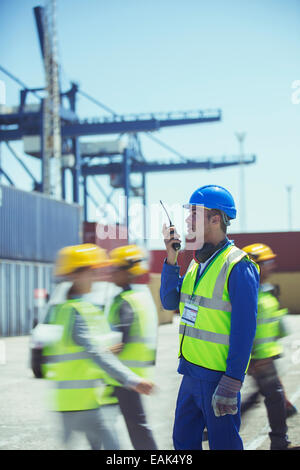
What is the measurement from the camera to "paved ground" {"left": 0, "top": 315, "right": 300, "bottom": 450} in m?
5.29

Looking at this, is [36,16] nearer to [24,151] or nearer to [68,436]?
[24,151]

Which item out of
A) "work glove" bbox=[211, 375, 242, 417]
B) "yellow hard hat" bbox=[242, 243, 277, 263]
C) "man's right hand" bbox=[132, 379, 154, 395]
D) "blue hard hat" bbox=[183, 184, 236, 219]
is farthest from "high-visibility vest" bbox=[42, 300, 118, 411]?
"yellow hard hat" bbox=[242, 243, 277, 263]

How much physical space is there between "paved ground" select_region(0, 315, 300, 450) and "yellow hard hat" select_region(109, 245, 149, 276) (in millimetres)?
844

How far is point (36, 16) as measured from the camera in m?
46.9

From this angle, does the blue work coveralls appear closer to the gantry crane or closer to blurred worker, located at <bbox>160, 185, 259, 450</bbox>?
blurred worker, located at <bbox>160, 185, 259, 450</bbox>

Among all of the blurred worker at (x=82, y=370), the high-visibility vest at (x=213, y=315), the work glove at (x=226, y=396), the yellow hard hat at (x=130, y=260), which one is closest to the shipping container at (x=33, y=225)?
the yellow hard hat at (x=130, y=260)

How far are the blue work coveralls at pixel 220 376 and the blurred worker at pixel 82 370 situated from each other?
31 cm

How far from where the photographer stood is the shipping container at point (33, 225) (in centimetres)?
2341

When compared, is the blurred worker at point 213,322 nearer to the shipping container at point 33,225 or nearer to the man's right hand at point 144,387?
the man's right hand at point 144,387

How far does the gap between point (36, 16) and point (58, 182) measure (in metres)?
13.6

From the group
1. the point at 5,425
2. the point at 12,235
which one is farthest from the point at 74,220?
the point at 5,425

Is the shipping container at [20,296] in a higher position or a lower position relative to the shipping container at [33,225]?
lower
